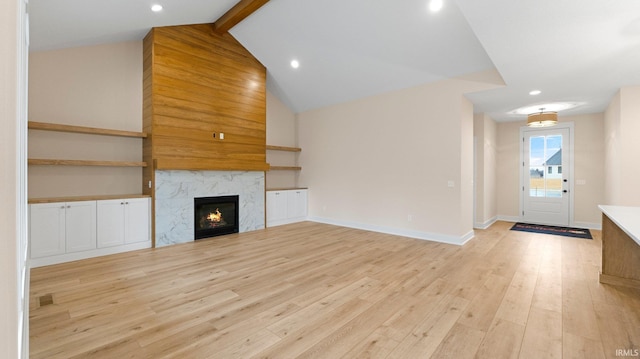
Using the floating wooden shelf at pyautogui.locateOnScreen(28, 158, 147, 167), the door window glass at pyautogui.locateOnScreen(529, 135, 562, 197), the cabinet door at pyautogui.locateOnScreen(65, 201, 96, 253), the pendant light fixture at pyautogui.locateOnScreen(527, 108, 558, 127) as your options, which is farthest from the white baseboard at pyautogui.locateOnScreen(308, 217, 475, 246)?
the cabinet door at pyautogui.locateOnScreen(65, 201, 96, 253)

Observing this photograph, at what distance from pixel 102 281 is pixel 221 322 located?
74.5 inches

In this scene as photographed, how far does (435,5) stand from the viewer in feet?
12.3

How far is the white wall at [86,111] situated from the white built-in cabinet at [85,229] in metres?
0.64

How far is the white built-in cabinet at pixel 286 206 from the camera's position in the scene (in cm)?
674

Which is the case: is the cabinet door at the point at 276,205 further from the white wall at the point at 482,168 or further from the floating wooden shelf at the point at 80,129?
the white wall at the point at 482,168

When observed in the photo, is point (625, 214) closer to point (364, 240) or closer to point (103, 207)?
point (364, 240)

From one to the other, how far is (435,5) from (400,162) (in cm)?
281

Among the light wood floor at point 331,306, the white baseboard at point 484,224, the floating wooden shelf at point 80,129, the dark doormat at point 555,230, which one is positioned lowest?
the light wood floor at point 331,306

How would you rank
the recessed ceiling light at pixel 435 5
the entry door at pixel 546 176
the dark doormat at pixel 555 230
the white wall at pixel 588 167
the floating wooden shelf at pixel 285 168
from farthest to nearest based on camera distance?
1. the floating wooden shelf at pixel 285 168
2. the entry door at pixel 546 176
3. the white wall at pixel 588 167
4. the dark doormat at pixel 555 230
5. the recessed ceiling light at pixel 435 5

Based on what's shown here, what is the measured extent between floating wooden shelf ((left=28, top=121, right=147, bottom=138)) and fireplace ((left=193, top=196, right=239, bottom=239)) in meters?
1.51

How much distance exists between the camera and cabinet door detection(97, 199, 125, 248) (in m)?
4.27

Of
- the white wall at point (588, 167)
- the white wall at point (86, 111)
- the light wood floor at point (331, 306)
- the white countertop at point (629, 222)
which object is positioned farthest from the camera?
the white wall at point (588, 167)

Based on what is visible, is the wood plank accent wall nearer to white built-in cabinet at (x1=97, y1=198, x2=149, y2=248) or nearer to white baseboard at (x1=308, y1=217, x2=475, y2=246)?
white built-in cabinet at (x1=97, y1=198, x2=149, y2=248)

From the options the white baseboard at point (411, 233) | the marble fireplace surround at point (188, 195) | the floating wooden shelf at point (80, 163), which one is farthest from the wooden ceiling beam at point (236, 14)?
the white baseboard at point (411, 233)
